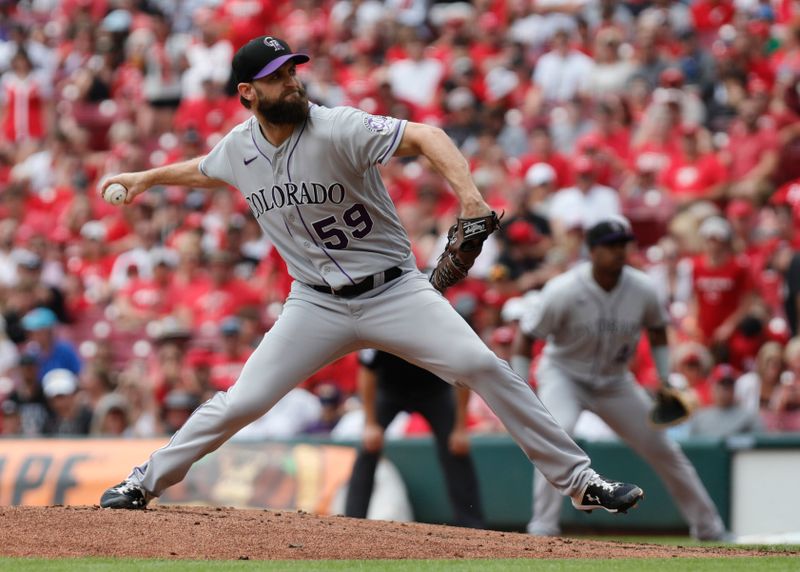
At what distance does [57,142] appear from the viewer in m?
17.1

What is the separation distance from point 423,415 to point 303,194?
304 cm

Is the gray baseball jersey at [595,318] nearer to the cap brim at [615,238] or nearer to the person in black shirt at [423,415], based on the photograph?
the cap brim at [615,238]

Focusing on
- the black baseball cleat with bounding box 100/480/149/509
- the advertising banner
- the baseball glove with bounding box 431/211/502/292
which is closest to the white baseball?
the black baseball cleat with bounding box 100/480/149/509

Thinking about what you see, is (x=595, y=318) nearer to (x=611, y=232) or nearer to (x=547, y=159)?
(x=611, y=232)

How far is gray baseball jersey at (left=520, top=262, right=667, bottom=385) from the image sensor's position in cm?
826

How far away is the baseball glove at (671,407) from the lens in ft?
25.9

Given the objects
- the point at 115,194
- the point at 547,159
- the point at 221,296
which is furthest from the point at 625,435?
the point at 221,296

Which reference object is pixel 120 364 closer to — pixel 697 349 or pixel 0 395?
pixel 0 395

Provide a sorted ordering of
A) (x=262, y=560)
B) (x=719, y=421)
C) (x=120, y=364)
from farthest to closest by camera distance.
A: (x=120, y=364), (x=719, y=421), (x=262, y=560)

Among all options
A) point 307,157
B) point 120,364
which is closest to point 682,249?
point 120,364

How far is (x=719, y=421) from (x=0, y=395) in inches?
257

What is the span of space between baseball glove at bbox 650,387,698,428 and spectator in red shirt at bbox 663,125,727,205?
467cm

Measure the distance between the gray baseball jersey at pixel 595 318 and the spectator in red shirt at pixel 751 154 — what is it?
14.3 feet

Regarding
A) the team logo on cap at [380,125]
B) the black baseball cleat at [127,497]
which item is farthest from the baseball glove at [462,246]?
the black baseball cleat at [127,497]
